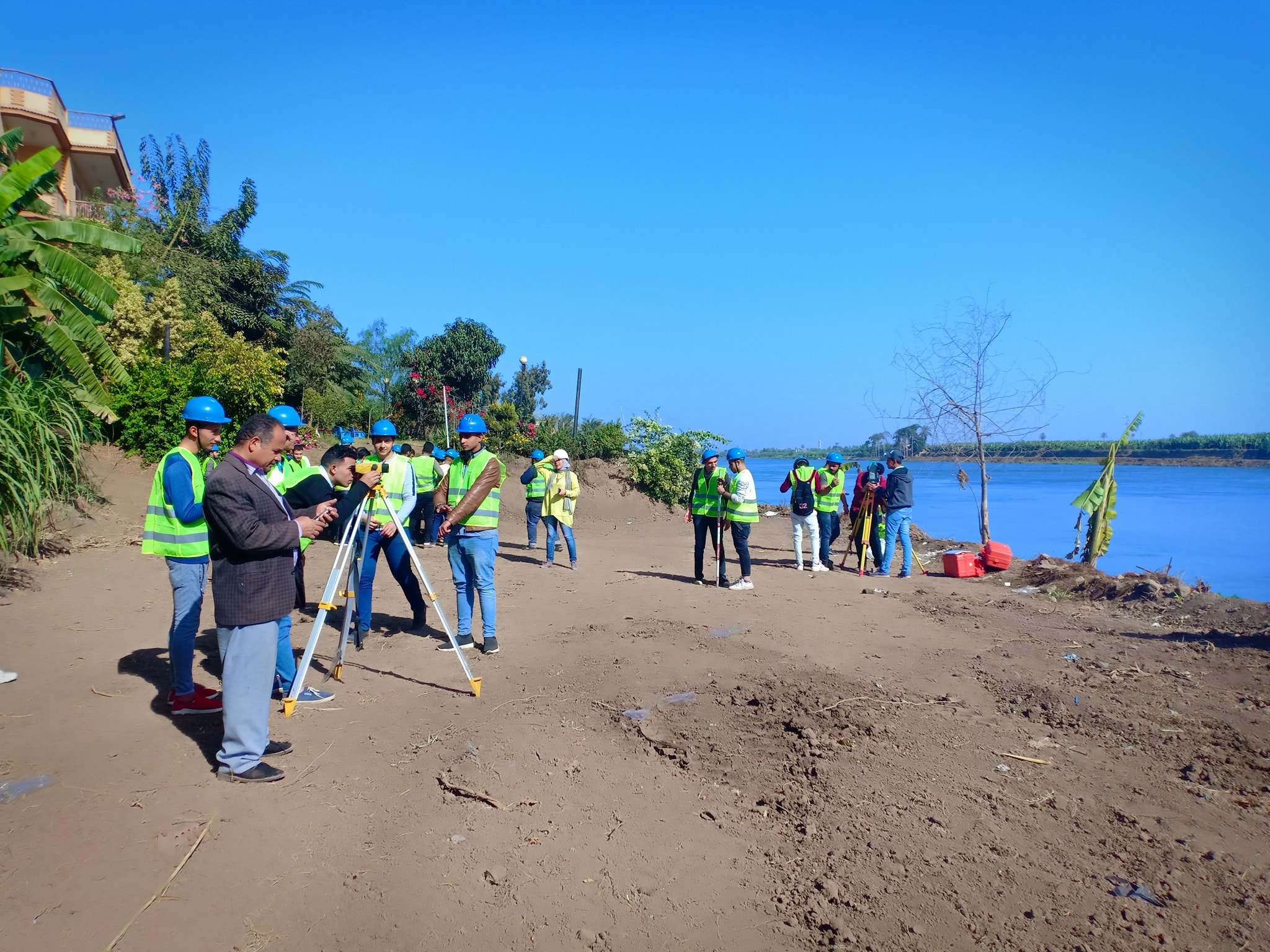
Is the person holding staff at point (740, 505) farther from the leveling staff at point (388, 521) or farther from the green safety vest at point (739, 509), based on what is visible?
the leveling staff at point (388, 521)

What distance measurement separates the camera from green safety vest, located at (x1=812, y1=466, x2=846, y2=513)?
12.5 meters

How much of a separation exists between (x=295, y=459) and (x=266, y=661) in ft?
12.2

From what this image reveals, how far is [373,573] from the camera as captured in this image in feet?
22.6

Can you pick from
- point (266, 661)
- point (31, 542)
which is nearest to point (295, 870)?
point (266, 661)

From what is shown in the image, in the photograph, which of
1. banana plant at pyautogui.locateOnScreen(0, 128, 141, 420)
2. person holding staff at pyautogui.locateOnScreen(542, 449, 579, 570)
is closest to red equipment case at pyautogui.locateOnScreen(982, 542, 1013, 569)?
person holding staff at pyautogui.locateOnScreen(542, 449, 579, 570)

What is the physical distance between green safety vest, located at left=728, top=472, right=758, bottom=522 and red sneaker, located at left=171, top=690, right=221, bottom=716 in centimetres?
686

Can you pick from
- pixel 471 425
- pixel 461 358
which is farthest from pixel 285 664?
pixel 461 358

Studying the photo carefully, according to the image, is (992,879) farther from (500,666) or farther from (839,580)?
(839,580)

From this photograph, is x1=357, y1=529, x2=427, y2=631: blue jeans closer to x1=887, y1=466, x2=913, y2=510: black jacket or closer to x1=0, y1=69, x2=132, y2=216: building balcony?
x1=887, y1=466, x2=913, y2=510: black jacket

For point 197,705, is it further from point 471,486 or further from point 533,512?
point 533,512

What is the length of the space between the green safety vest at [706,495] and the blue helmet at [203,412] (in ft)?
21.8

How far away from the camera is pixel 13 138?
11352 millimetres

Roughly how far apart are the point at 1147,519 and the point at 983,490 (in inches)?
522

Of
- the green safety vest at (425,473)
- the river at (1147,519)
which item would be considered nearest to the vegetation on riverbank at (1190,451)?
the river at (1147,519)
